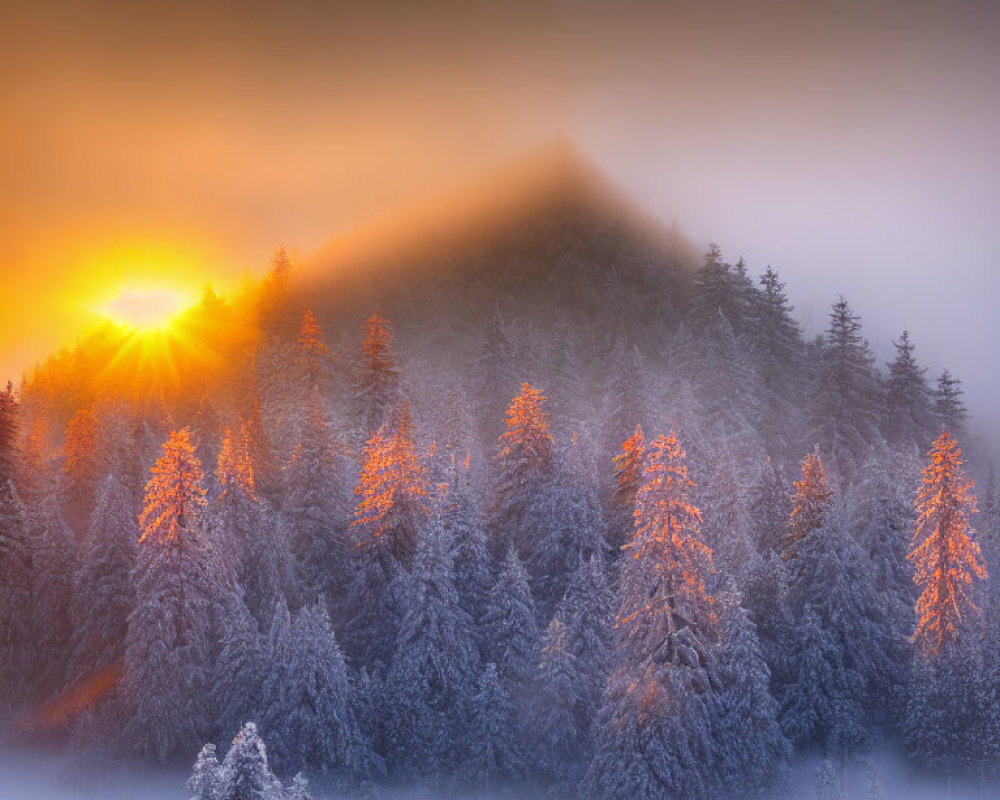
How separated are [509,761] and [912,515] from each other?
32119 millimetres

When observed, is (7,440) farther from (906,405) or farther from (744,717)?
(906,405)

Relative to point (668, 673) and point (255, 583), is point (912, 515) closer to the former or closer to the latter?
point (668, 673)

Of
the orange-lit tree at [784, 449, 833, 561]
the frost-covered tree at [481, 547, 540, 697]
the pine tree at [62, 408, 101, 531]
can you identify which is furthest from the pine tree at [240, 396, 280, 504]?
the orange-lit tree at [784, 449, 833, 561]

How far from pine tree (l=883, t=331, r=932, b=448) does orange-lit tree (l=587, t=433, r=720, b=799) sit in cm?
4655

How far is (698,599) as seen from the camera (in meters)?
36.9

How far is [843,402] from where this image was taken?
228 feet

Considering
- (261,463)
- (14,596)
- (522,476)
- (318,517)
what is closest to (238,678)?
(318,517)

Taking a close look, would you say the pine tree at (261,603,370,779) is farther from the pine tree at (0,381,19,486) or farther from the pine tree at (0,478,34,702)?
the pine tree at (0,381,19,486)

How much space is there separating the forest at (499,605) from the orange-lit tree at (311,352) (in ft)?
36.0

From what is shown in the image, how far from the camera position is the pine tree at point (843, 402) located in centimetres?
6794

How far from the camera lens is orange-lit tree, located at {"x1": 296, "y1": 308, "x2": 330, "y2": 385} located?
243ft

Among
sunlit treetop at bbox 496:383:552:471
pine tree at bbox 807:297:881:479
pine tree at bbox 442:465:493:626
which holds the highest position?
pine tree at bbox 807:297:881:479

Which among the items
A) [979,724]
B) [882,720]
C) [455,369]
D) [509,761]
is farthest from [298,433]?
[979,724]

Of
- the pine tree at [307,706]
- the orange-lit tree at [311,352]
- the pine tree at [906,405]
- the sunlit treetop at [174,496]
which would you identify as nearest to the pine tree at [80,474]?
the sunlit treetop at [174,496]
